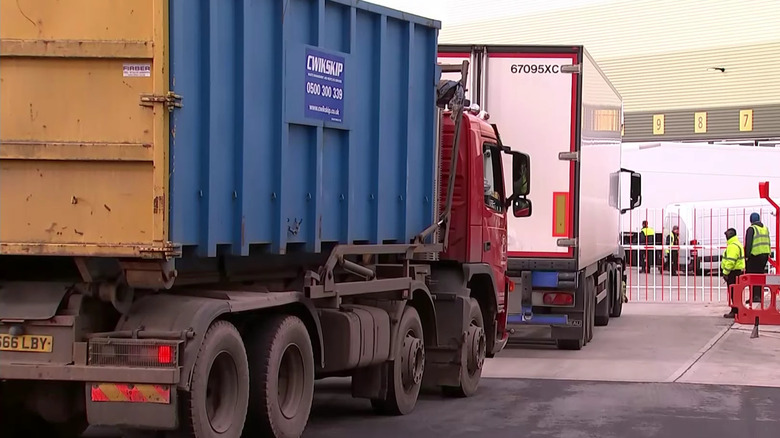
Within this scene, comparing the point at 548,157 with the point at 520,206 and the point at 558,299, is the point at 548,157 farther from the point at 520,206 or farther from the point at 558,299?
the point at 520,206

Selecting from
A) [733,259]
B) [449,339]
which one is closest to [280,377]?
[449,339]

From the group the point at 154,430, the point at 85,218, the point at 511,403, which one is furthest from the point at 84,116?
the point at 511,403

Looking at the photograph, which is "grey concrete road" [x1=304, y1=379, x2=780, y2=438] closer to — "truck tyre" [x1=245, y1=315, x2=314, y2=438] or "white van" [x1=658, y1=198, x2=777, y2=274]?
"truck tyre" [x1=245, y1=315, x2=314, y2=438]

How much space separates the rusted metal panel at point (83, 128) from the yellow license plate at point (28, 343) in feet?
1.73

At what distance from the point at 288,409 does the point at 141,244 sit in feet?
7.59

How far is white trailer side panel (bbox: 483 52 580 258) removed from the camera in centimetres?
1429

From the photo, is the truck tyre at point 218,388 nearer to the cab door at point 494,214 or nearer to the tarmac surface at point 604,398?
the tarmac surface at point 604,398

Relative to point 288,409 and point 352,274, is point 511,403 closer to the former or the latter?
point 352,274

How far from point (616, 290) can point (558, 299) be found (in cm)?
635

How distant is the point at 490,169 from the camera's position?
11.6 meters

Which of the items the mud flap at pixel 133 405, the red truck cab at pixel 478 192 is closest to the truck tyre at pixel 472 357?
the red truck cab at pixel 478 192

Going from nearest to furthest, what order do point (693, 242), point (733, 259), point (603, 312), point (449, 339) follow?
point (449, 339) < point (603, 312) < point (733, 259) < point (693, 242)

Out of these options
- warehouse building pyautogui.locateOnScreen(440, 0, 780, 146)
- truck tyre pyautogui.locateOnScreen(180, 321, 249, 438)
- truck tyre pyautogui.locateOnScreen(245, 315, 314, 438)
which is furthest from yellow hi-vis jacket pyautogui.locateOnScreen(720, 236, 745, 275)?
warehouse building pyautogui.locateOnScreen(440, 0, 780, 146)

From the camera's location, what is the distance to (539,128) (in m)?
14.4
